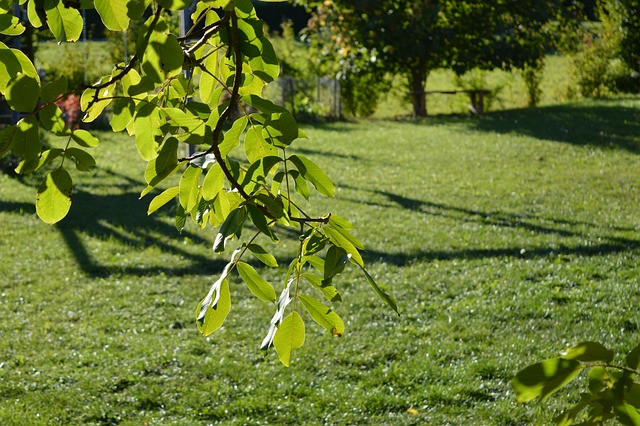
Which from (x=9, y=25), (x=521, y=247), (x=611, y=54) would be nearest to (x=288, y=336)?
(x=9, y=25)

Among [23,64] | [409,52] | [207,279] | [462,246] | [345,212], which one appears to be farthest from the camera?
[409,52]

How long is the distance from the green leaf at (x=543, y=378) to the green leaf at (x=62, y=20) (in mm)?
993

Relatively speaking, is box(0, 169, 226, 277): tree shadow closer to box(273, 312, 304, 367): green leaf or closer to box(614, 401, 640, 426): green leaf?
box(273, 312, 304, 367): green leaf

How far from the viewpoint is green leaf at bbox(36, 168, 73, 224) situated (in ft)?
4.89

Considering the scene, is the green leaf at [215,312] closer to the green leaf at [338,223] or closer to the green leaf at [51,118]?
the green leaf at [338,223]

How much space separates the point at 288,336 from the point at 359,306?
440cm

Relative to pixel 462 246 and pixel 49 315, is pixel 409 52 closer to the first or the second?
pixel 462 246

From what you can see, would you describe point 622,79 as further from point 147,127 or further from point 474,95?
point 147,127

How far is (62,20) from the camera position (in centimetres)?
155

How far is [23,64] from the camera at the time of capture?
149 cm

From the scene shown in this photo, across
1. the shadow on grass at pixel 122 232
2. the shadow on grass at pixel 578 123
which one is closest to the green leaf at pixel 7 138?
the shadow on grass at pixel 122 232

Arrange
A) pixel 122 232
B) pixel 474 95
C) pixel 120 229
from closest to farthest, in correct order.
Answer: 1. pixel 122 232
2. pixel 120 229
3. pixel 474 95

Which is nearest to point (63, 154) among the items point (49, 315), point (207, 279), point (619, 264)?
point (49, 315)

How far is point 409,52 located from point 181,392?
12.8 m
